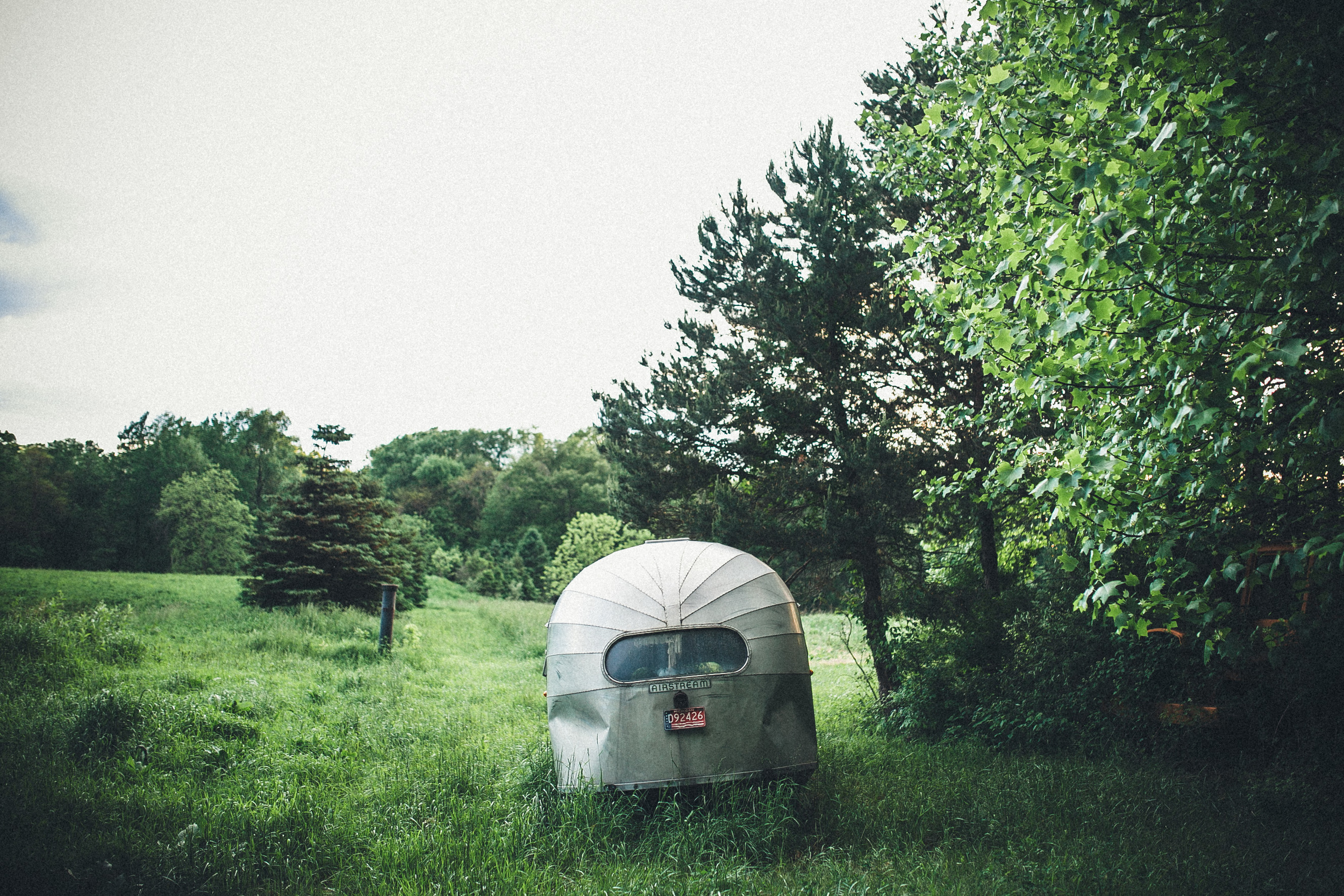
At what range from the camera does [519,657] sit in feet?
59.6

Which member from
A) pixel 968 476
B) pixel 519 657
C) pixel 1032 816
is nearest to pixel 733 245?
pixel 968 476

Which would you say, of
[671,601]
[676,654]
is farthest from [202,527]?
[676,654]

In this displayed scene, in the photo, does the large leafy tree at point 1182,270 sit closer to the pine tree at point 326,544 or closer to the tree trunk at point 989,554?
the tree trunk at point 989,554

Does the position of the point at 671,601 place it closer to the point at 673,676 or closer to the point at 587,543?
the point at 673,676

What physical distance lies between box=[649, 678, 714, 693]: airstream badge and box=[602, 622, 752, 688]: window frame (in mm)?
29

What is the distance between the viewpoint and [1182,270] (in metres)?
3.84

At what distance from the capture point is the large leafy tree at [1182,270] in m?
3.49

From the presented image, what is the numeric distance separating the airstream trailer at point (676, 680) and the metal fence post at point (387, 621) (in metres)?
8.89

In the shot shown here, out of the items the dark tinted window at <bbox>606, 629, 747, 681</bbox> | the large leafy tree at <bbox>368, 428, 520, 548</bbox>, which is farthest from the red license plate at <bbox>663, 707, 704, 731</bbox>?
the large leafy tree at <bbox>368, 428, 520, 548</bbox>

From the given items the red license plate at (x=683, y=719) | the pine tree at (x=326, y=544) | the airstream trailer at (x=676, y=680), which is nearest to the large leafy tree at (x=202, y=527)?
the pine tree at (x=326, y=544)

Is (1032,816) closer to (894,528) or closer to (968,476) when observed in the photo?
(968,476)

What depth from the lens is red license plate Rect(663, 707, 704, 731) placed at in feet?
20.5

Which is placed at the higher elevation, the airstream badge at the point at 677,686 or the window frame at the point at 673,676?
the window frame at the point at 673,676

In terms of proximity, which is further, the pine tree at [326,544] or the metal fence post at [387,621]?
the pine tree at [326,544]
